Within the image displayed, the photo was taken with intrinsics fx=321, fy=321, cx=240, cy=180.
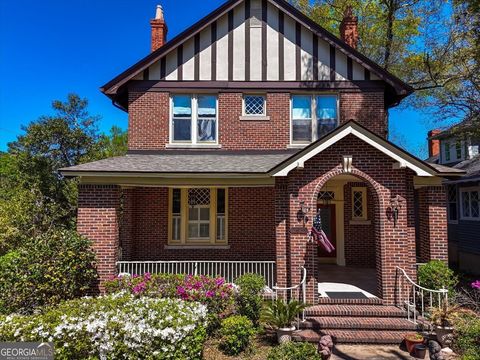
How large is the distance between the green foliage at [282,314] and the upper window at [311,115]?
21.4ft

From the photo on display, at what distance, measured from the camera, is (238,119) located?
1194 cm

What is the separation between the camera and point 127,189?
37.3 feet

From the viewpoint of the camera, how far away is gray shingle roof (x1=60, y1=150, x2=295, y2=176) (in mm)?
9250

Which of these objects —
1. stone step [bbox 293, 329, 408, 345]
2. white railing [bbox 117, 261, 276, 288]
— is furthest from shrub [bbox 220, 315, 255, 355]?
white railing [bbox 117, 261, 276, 288]

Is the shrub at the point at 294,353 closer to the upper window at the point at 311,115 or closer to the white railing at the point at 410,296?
the white railing at the point at 410,296

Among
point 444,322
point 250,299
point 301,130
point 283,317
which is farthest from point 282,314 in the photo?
point 301,130

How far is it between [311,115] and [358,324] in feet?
24.4

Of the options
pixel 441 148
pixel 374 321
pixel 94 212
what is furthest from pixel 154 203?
pixel 441 148

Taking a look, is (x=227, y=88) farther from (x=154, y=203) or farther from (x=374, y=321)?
(x=374, y=321)

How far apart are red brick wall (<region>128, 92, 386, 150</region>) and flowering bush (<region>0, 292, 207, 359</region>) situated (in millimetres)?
7010

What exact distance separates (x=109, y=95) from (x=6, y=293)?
7.33 meters

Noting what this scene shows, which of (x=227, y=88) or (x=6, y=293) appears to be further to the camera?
(x=227, y=88)

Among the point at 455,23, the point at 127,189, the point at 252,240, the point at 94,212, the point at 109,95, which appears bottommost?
the point at 252,240

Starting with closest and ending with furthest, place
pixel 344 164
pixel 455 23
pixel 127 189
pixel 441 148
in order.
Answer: pixel 344 164
pixel 127 189
pixel 455 23
pixel 441 148
